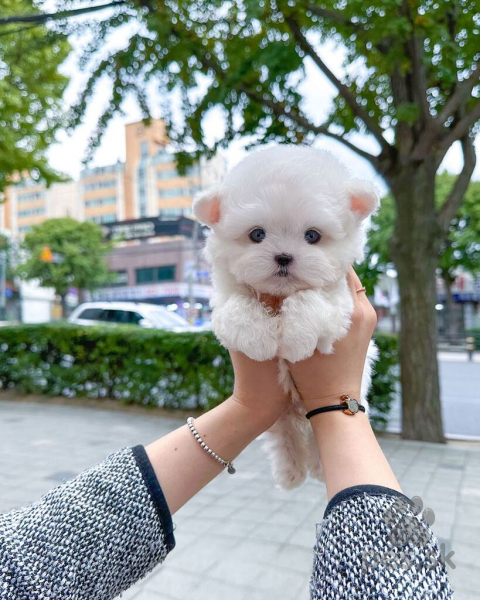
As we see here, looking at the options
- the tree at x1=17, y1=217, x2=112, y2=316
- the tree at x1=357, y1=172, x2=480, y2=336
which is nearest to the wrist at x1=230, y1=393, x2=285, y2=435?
the tree at x1=357, y1=172, x2=480, y2=336

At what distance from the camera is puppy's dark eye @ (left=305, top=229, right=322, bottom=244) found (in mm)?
1234

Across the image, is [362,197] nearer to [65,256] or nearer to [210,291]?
[210,291]

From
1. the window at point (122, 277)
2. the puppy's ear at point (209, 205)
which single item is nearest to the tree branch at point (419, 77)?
the puppy's ear at point (209, 205)

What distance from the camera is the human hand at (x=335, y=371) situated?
3.81ft

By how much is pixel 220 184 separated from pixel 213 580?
2692mm

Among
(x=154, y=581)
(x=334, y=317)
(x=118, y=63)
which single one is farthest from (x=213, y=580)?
(x=118, y=63)

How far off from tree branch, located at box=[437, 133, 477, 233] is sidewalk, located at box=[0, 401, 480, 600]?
286cm

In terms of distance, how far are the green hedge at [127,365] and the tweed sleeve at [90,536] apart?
5.68m

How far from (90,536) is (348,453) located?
57 cm

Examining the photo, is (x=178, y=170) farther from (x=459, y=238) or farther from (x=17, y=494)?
(x=459, y=238)

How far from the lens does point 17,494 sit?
428 cm

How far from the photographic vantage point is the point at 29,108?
11328 mm

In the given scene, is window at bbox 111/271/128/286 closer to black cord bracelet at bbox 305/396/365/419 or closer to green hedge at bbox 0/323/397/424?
green hedge at bbox 0/323/397/424

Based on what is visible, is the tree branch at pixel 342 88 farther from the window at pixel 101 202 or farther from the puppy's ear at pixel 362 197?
the window at pixel 101 202
